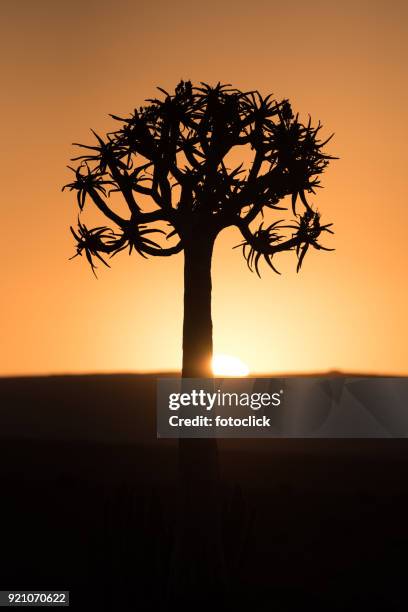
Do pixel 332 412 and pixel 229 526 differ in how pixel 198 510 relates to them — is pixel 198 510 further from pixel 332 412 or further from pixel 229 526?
pixel 332 412

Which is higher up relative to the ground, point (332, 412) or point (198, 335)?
point (332, 412)

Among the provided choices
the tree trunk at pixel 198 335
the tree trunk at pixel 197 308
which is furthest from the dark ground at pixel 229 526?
the tree trunk at pixel 197 308

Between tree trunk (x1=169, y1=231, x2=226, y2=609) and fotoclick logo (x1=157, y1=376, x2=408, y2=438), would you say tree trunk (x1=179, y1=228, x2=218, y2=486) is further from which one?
fotoclick logo (x1=157, y1=376, x2=408, y2=438)

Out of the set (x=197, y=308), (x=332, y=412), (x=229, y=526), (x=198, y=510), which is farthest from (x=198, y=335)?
(x=332, y=412)

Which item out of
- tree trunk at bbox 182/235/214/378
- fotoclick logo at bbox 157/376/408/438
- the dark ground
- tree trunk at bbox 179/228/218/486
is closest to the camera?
tree trunk at bbox 179/228/218/486

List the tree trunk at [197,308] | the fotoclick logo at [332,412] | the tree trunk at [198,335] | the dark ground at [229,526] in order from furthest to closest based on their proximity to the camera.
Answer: the fotoclick logo at [332,412] < the dark ground at [229,526] < the tree trunk at [197,308] < the tree trunk at [198,335]

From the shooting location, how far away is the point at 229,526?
14.0 m

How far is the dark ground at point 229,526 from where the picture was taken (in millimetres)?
13945

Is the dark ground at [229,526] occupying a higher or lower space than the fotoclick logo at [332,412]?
lower

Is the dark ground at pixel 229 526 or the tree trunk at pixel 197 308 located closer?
the tree trunk at pixel 197 308

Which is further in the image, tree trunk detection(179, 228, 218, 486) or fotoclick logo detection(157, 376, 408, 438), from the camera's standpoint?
fotoclick logo detection(157, 376, 408, 438)

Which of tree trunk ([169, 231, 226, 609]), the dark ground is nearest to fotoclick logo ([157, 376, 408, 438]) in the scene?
the dark ground

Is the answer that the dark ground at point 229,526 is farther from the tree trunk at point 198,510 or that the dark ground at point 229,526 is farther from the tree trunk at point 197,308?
the tree trunk at point 197,308

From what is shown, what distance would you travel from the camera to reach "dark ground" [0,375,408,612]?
45.8 feet
